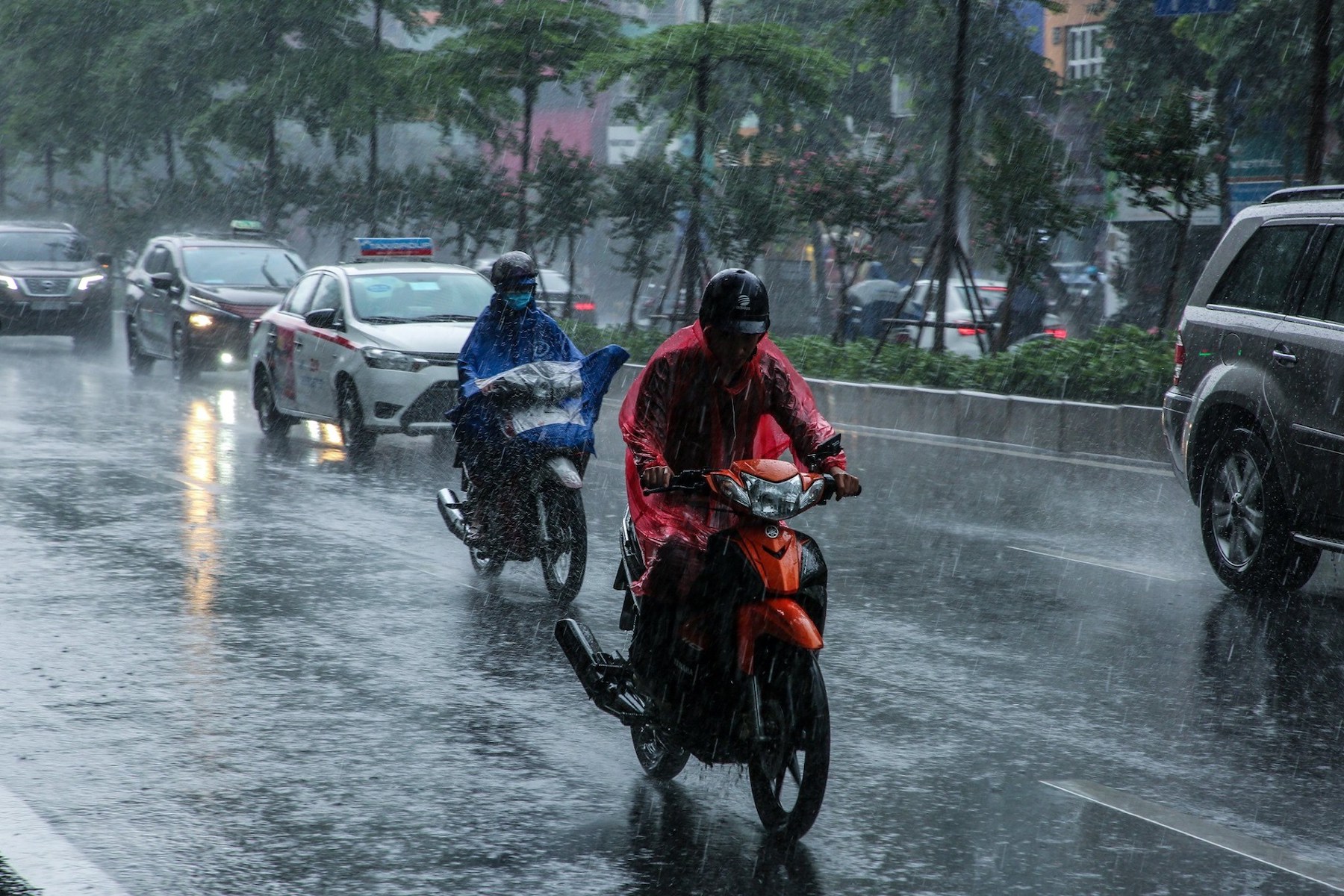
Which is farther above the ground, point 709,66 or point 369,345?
point 709,66

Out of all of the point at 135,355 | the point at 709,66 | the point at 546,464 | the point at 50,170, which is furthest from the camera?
the point at 50,170

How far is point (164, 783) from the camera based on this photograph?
5.20 metres

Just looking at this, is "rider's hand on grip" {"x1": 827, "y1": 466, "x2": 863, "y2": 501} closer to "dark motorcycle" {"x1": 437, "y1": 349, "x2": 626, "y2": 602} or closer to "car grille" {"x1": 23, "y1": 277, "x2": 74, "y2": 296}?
"dark motorcycle" {"x1": 437, "y1": 349, "x2": 626, "y2": 602}

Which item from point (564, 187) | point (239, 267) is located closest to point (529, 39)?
point (564, 187)

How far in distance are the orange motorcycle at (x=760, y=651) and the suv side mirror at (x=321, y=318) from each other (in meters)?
9.41

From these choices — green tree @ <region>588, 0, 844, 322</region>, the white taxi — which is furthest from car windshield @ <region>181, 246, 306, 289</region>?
the white taxi

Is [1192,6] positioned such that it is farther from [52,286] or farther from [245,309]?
[52,286]

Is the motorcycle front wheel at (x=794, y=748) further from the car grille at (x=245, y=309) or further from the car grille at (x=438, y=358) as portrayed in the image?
the car grille at (x=245, y=309)

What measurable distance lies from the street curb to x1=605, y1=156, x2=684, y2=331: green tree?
6.11m

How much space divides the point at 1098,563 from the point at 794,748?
5.46 m

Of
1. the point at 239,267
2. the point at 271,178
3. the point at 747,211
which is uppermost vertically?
the point at 271,178

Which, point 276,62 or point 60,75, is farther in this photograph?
point 60,75

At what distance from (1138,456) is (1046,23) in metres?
30.0

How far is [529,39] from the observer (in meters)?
25.2
